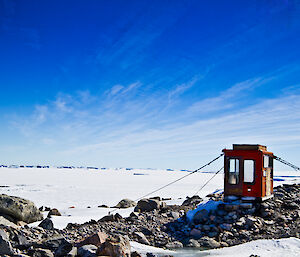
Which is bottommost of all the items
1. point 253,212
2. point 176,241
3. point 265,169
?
point 176,241

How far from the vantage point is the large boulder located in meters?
14.8

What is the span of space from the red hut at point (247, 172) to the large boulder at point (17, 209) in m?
9.88

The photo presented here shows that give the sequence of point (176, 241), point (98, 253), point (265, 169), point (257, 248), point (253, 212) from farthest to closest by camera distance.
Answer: point (265, 169), point (253, 212), point (176, 241), point (257, 248), point (98, 253)

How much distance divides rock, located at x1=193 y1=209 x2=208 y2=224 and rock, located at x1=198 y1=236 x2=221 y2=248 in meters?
1.83

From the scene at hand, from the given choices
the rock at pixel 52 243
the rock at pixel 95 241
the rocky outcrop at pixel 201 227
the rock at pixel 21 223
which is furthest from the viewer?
the rock at pixel 21 223

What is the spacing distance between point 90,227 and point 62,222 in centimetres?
233

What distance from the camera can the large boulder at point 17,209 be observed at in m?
14.8

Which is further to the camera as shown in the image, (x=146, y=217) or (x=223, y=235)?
(x=146, y=217)

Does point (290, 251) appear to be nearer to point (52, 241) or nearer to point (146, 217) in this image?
point (52, 241)

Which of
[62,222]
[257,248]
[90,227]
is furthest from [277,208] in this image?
[62,222]

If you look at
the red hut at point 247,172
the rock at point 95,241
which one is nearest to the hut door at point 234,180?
the red hut at point 247,172

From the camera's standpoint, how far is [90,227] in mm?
13641

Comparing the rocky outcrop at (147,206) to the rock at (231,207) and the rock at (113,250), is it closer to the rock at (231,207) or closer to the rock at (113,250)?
the rock at (231,207)

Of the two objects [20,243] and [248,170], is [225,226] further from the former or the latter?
[20,243]
